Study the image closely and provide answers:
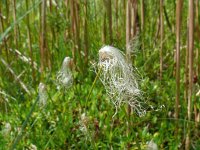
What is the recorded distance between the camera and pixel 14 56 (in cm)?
228

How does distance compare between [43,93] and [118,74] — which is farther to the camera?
[43,93]

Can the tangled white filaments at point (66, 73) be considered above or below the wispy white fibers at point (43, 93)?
above

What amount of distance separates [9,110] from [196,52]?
763 mm

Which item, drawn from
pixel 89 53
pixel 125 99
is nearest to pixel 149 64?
pixel 89 53

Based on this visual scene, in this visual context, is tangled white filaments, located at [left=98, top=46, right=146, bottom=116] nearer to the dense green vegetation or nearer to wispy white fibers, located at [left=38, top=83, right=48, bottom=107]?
the dense green vegetation

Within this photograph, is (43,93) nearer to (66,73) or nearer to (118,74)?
(66,73)

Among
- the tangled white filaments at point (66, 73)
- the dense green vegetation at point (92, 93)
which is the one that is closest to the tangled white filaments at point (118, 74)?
the dense green vegetation at point (92, 93)

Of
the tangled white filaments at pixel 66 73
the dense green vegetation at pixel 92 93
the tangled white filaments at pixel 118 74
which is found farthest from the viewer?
the dense green vegetation at pixel 92 93

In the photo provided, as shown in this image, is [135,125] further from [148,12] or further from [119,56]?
A: [148,12]

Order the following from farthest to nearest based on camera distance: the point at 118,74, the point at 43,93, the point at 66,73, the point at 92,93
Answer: the point at 92,93 < the point at 43,93 < the point at 66,73 < the point at 118,74

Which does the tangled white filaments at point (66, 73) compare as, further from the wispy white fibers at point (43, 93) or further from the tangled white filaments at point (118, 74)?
the tangled white filaments at point (118, 74)

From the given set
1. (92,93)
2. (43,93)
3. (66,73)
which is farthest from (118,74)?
(92,93)

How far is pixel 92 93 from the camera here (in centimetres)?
196

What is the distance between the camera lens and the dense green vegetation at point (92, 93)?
165cm
